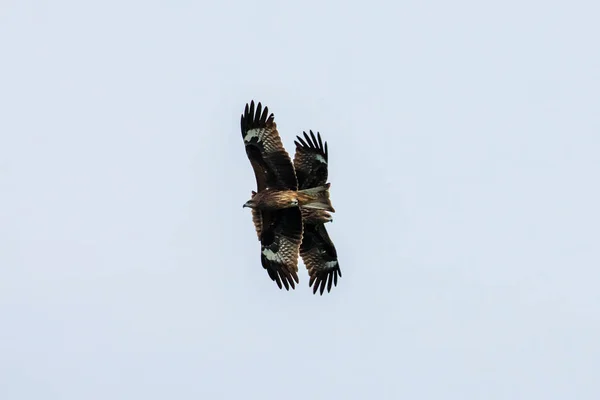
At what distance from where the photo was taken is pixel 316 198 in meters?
52.6

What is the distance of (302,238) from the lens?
5375 cm

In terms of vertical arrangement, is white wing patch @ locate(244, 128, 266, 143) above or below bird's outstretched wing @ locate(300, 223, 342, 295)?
above

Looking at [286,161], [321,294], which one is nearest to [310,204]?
[286,161]

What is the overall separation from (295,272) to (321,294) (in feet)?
9.18

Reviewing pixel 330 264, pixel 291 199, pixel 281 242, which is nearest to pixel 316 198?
pixel 291 199

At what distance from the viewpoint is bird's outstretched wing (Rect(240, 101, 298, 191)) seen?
5256cm

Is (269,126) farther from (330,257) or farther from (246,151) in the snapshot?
(330,257)

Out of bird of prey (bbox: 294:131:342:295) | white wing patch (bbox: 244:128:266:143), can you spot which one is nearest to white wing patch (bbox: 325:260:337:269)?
bird of prey (bbox: 294:131:342:295)

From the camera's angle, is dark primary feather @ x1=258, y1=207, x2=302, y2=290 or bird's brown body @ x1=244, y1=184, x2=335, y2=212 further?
dark primary feather @ x1=258, y1=207, x2=302, y2=290

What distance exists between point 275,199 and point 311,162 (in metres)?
3.13

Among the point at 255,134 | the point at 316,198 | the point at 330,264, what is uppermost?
the point at 255,134

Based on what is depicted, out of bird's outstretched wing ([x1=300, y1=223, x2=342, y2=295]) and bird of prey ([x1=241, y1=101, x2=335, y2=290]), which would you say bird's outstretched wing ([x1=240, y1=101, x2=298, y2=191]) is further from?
bird's outstretched wing ([x1=300, y1=223, x2=342, y2=295])

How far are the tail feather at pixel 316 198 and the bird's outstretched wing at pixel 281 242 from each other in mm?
429

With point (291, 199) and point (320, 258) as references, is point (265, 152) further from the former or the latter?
point (320, 258)
